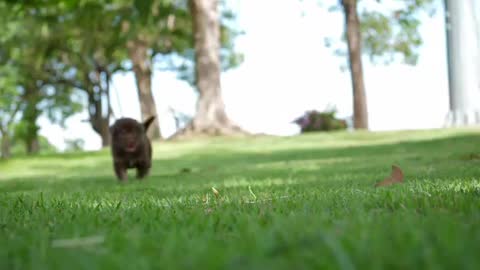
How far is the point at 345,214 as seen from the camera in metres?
2.58

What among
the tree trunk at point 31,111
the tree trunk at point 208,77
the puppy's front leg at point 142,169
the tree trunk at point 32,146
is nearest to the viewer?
the puppy's front leg at point 142,169

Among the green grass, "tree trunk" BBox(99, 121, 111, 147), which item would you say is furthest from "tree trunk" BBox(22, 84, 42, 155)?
the green grass

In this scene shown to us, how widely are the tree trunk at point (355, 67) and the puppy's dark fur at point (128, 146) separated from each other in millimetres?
19227

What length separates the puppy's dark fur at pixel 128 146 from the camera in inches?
361

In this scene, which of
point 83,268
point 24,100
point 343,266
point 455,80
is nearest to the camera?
point 343,266

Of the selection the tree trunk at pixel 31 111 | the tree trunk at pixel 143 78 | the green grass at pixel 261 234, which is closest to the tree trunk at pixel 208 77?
the tree trunk at pixel 143 78

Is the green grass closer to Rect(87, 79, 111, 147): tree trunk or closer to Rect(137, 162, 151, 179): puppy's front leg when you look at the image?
Rect(137, 162, 151, 179): puppy's front leg

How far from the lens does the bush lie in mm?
30359

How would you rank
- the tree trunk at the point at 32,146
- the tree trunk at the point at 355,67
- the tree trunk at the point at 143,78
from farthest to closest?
1. the tree trunk at the point at 32,146
2. the tree trunk at the point at 143,78
3. the tree trunk at the point at 355,67

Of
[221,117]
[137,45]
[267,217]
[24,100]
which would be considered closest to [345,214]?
[267,217]

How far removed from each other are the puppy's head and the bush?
21464 mm

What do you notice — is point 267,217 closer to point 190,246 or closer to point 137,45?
point 190,246

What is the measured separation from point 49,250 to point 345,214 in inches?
52.6

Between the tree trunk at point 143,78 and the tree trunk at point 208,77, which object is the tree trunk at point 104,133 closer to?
the tree trunk at point 143,78
